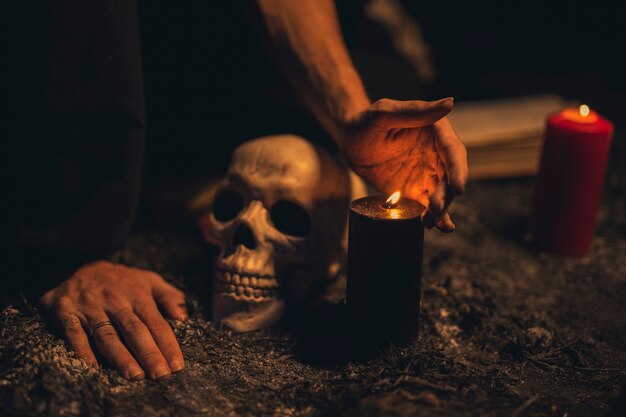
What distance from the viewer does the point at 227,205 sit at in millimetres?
2135

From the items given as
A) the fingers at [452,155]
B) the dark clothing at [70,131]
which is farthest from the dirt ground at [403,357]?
the fingers at [452,155]

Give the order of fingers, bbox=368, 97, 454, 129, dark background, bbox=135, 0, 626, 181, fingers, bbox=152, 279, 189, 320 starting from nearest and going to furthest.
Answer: fingers, bbox=368, 97, 454, 129 → fingers, bbox=152, 279, 189, 320 → dark background, bbox=135, 0, 626, 181

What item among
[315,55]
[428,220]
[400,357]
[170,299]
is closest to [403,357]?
[400,357]

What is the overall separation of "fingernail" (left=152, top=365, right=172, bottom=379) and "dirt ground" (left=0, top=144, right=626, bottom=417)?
0.03 m

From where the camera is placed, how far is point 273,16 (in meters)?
2.31

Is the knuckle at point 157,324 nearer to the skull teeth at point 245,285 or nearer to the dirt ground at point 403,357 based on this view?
the dirt ground at point 403,357

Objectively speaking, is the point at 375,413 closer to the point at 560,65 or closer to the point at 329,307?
the point at 329,307

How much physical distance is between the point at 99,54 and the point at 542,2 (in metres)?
3.59

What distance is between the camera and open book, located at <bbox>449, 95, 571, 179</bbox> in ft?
10.2

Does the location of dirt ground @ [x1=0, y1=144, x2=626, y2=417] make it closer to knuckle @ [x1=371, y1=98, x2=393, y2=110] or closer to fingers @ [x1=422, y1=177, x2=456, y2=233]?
fingers @ [x1=422, y1=177, x2=456, y2=233]

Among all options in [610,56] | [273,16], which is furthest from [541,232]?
[610,56]

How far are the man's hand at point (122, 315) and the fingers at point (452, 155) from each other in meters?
0.81

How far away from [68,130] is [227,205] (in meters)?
0.52

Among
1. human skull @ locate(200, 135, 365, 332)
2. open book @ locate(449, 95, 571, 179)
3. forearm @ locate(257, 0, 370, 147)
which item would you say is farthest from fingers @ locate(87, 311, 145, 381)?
open book @ locate(449, 95, 571, 179)
